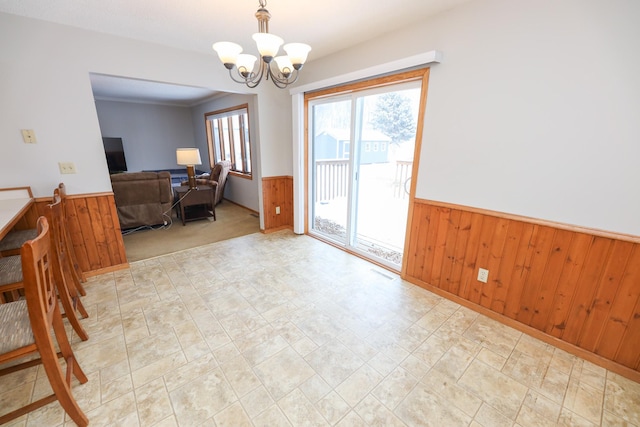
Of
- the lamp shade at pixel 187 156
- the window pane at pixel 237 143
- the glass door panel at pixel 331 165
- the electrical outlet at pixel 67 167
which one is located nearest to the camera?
the electrical outlet at pixel 67 167

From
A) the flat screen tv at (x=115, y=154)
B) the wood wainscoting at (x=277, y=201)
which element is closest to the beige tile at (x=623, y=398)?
the wood wainscoting at (x=277, y=201)

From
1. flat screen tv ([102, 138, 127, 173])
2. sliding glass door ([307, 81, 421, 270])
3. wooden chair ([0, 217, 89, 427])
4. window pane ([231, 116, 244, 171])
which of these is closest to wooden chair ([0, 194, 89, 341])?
wooden chair ([0, 217, 89, 427])

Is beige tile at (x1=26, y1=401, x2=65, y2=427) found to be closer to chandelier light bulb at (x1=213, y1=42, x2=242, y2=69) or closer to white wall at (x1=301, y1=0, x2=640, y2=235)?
chandelier light bulb at (x1=213, y1=42, x2=242, y2=69)

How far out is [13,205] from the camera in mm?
2037

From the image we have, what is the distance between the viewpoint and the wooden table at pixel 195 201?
4379 mm

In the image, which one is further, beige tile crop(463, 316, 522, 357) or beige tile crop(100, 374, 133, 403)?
beige tile crop(463, 316, 522, 357)

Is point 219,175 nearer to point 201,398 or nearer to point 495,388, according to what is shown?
point 201,398

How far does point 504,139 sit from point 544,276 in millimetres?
1013

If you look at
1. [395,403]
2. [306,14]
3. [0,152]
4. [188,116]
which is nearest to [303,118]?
[306,14]

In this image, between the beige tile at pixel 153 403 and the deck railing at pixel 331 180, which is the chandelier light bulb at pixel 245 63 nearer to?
the beige tile at pixel 153 403

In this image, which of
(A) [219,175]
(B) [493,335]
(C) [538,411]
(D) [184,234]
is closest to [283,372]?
(C) [538,411]

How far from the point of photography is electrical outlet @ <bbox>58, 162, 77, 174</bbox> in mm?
2457

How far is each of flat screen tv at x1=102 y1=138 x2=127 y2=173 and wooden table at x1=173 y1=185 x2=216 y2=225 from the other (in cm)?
298

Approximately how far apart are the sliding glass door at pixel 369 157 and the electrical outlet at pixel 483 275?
2.69 ft
